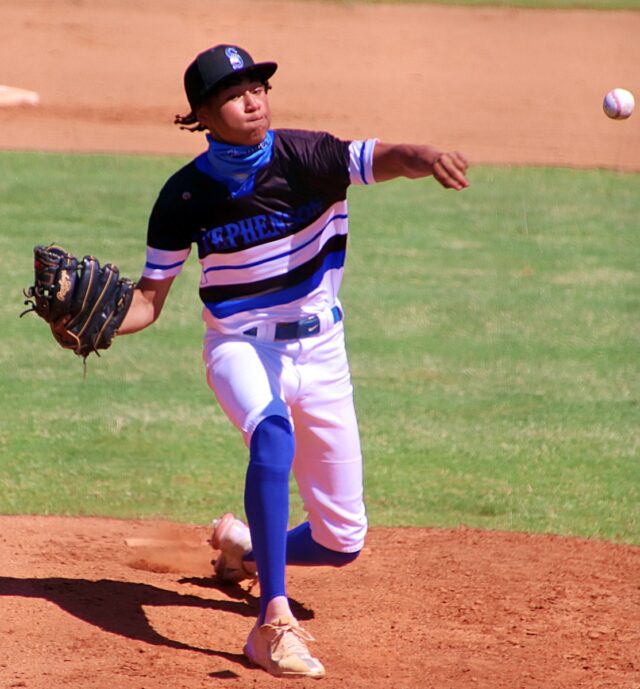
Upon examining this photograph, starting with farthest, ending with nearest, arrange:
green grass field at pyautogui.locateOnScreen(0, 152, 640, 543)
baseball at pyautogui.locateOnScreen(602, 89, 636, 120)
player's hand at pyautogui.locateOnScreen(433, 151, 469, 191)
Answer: baseball at pyautogui.locateOnScreen(602, 89, 636, 120) < green grass field at pyautogui.locateOnScreen(0, 152, 640, 543) < player's hand at pyautogui.locateOnScreen(433, 151, 469, 191)

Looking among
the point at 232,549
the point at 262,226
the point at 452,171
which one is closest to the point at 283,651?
the point at 232,549

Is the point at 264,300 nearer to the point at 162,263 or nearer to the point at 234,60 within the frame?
the point at 162,263

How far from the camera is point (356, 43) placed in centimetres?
1986

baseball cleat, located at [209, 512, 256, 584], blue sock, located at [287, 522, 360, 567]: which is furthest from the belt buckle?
baseball cleat, located at [209, 512, 256, 584]

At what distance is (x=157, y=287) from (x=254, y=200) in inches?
19.6

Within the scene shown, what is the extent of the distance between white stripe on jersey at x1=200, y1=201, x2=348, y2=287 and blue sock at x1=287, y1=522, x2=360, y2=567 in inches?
42.1

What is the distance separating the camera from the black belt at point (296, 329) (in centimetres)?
461

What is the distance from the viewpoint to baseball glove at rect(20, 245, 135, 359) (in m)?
4.55

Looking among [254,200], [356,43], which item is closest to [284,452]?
[254,200]

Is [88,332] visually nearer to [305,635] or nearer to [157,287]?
[157,287]

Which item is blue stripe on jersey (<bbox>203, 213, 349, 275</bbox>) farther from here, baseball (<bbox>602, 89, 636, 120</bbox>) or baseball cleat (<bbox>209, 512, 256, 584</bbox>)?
baseball (<bbox>602, 89, 636, 120</bbox>)

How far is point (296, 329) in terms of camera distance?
4.62 m

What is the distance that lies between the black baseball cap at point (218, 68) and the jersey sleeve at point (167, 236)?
0.36 meters

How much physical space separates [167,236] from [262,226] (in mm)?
349
